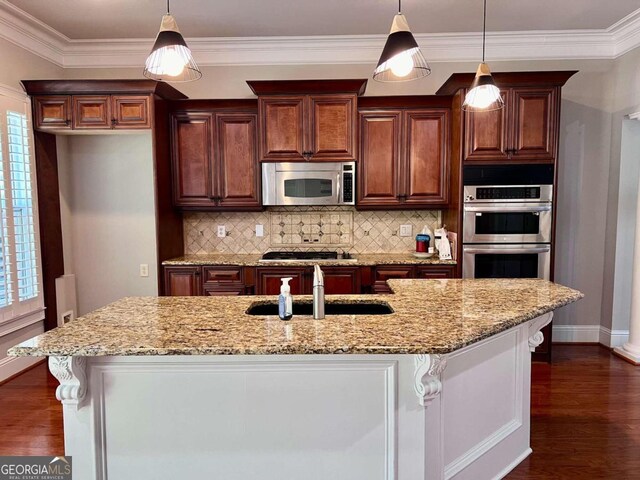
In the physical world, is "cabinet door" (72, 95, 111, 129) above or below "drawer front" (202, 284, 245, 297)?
above

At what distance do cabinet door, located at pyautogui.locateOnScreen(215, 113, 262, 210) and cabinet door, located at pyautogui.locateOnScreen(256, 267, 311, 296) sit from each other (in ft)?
2.29

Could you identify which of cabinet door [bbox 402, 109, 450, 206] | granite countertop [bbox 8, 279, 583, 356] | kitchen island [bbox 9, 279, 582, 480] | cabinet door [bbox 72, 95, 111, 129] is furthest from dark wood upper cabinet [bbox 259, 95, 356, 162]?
kitchen island [bbox 9, 279, 582, 480]

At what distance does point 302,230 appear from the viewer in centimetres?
441

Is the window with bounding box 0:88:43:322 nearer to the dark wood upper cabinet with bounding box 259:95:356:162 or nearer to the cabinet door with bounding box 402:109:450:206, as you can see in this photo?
the dark wood upper cabinet with bounding box 259:95:356:162

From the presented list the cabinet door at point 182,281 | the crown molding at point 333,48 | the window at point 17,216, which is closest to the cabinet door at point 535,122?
the crown molding at point 333,48

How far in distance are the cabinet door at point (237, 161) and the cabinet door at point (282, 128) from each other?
14cm

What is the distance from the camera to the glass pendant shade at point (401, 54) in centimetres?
193

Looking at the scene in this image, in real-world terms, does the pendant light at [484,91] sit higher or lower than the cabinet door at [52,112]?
lower

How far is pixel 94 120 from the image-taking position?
3.74 m

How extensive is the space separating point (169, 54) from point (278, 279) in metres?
2.25

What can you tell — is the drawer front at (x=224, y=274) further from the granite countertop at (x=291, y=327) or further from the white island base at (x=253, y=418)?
the white island base at (x=253, y=418)

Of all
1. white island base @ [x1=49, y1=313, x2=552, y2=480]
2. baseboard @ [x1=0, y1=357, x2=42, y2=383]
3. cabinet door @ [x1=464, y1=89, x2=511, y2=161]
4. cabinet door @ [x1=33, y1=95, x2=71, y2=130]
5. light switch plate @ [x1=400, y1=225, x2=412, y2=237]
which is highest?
cabinet door @ [x1=33, y1=95, x2=71, y2=130]

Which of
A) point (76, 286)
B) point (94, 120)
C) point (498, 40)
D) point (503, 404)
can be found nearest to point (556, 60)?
point (498, 40)

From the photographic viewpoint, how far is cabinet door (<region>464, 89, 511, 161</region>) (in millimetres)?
3664
